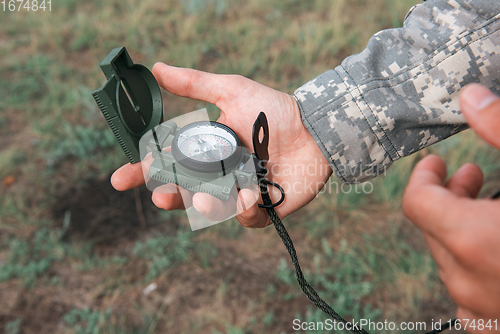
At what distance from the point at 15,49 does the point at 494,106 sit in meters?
4.25

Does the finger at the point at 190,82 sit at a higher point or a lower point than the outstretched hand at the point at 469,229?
higher

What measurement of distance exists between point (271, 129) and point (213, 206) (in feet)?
1.86

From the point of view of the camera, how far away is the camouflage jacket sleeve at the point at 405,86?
1.54m

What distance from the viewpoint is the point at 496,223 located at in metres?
0.77

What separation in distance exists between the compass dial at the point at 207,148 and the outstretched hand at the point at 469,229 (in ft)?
2.51

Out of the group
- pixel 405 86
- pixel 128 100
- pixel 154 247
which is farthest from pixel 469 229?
pixel 154 247

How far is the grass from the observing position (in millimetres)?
2053

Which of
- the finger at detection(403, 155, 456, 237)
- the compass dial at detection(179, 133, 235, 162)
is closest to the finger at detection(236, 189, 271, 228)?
the compass dial at detection(179, 133, 235, 162)

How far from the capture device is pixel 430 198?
877 mm

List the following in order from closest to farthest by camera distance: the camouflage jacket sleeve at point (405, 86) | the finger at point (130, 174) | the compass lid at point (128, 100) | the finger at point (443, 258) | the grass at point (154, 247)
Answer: the finger at point (443, 258)
the compass lid at point (128, 100)
the camouflage jacket sleeve at point (405, 86)
the finger at point (130, 174)
the grass at point (154, 247)

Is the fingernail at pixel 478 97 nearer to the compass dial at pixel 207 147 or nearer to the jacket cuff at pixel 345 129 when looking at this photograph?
the jacket cuff at pixel 345 129

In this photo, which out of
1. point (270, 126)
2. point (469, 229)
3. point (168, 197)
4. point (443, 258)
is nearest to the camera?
point (469, 229)

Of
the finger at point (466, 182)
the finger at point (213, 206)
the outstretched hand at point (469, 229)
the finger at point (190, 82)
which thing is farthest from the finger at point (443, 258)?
the finger at point (190, 82)

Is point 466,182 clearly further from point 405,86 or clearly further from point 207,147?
point 207,147
